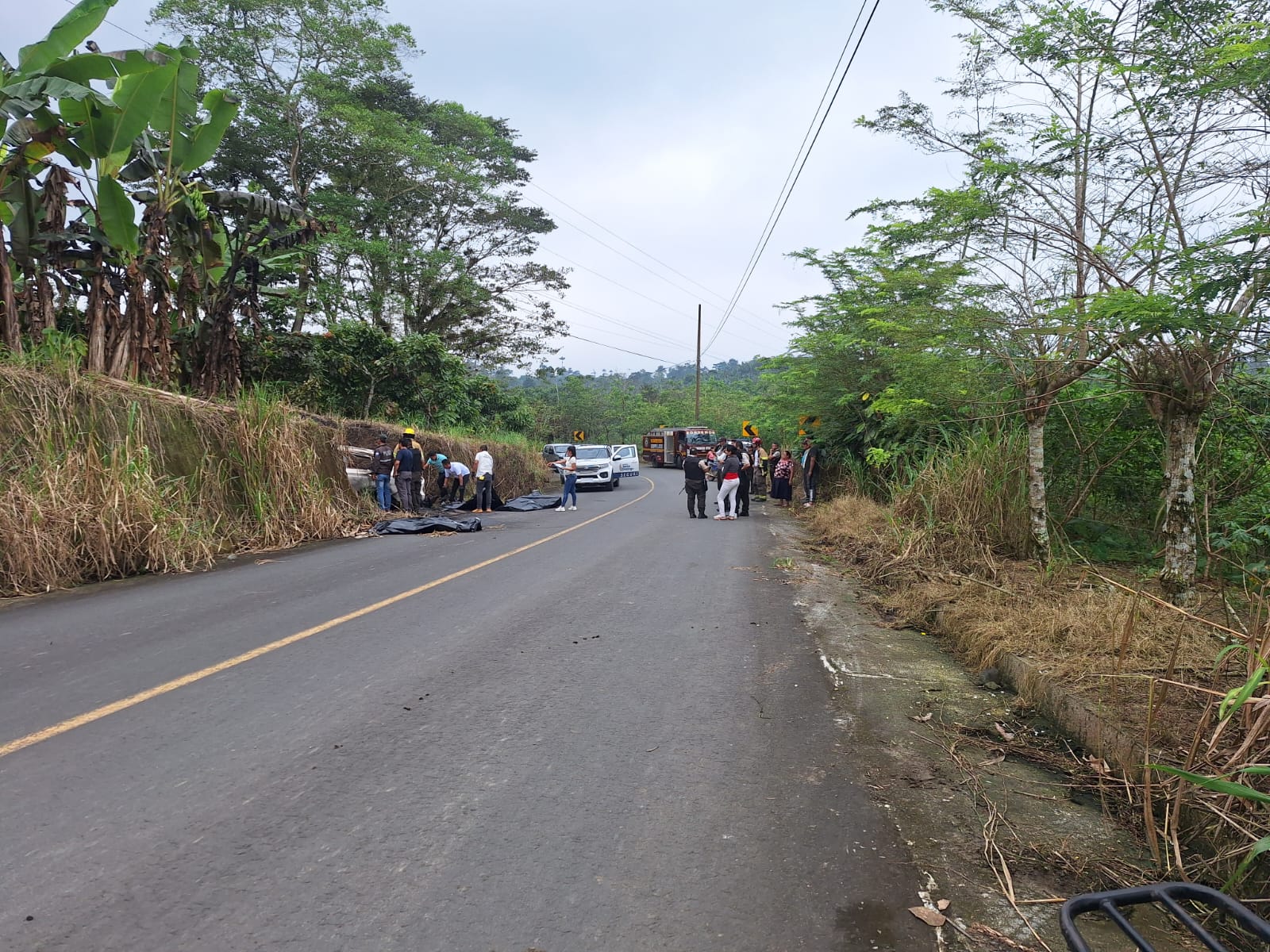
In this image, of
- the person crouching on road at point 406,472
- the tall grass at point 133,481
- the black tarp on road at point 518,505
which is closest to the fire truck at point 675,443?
the black tarp on road at point 518,505

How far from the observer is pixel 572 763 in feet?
12.1

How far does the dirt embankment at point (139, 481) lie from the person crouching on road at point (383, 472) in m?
2.18

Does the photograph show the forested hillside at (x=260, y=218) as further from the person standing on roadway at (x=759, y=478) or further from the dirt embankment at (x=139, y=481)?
the person standing on roadway at (x=759, y=478)

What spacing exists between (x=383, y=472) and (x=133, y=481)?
6622 mm

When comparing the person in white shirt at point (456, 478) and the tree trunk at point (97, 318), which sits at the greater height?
the tree trunk at point (97, 318)

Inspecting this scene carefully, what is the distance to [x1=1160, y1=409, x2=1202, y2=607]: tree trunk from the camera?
17.9 ft

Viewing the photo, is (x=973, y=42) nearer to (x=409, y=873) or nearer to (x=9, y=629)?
(x=409, y=873)

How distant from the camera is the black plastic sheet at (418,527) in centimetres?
1344

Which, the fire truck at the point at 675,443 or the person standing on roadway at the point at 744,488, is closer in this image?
the person standing on roadway at the point at 744,488

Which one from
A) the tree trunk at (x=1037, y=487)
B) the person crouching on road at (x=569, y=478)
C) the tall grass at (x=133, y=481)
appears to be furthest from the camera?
the person crouching on road at (x=569, y=478)

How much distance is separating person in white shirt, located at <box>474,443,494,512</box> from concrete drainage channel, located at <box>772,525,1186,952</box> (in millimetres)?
13017

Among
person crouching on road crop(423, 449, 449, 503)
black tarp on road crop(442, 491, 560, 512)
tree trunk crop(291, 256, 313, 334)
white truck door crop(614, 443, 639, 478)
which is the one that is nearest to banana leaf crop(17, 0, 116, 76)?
person crouching on road crop(423, 449, 449, 503)

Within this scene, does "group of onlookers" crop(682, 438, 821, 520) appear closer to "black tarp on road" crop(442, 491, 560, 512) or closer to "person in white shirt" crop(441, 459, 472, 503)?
"black tarp on road" crop(442, 491, 560, 512)

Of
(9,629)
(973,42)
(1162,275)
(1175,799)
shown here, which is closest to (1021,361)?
(1162,275)
